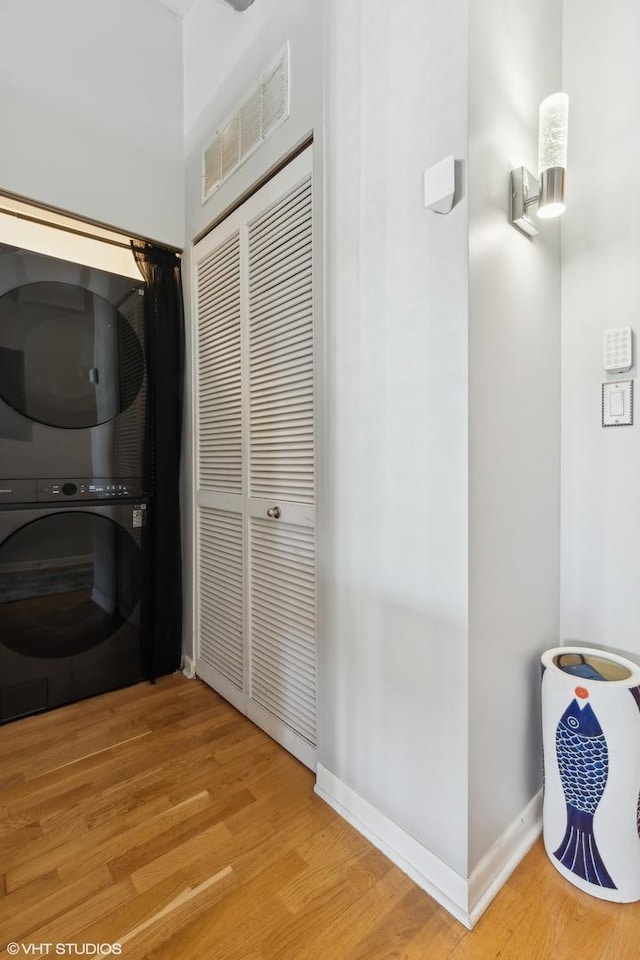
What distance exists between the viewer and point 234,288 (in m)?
1.97

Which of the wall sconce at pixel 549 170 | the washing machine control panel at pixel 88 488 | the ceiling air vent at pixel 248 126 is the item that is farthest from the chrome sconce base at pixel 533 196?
the washing machine control panel at pixel 88 488

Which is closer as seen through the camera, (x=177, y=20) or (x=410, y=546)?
(x=410, y=546)

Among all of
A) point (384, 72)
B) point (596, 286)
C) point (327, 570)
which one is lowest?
point (327, 570)

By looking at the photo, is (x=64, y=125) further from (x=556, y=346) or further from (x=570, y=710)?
(x=570, y=710)

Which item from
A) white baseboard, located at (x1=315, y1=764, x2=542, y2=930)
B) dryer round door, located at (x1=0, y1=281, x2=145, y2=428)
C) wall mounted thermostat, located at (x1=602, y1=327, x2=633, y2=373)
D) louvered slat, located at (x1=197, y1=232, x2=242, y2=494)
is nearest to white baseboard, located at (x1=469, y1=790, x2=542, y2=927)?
white baseboard, located at (x1=315, y1=764, x2=542, y2=930)

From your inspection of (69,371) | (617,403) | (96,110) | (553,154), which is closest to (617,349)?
(617,403)

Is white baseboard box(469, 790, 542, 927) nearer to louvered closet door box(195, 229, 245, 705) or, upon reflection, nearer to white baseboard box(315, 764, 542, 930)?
white baseboard box(315, 764, 542, 930)

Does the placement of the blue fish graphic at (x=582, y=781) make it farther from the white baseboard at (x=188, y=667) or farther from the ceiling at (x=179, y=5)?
the ceiling at (x=179, y=5)

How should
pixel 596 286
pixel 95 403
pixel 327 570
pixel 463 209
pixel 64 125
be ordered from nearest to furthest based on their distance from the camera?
pixel 463 209, pixel 596 286, pixel 327 570, pixel 64 125, pixel 95 403

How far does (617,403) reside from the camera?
130 centimetres

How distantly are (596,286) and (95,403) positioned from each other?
2.04 meters

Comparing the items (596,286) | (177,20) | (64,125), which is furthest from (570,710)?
(177,20)

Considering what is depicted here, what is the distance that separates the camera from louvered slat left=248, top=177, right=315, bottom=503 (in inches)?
62.7

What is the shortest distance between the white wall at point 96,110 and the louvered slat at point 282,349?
774mm
